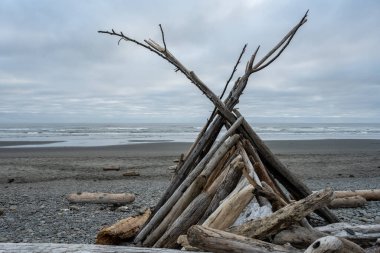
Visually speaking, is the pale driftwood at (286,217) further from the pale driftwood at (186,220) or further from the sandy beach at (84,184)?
the sandy beach at (84,184)

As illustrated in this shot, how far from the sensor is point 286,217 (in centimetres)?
268

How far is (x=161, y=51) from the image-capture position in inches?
166

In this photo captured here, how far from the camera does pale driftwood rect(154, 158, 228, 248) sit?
11.3 ft

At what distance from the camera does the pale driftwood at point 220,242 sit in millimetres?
2379

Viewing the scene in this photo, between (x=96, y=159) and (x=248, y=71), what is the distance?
14.6 m

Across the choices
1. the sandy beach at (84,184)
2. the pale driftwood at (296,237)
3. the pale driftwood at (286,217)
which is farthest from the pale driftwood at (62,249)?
the sandy beach at (84,184)

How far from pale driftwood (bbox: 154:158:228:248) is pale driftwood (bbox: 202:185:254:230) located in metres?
0.42

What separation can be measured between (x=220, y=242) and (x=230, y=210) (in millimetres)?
666

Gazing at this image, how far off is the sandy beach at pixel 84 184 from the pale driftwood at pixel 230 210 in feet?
10.3

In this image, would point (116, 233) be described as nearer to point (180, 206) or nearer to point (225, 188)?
point (180, 206)

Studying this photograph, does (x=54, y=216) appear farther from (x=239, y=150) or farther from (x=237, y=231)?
(x=237, y=231)

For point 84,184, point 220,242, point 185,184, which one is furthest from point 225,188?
point 84,184

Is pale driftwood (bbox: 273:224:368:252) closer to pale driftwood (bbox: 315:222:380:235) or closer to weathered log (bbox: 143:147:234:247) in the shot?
pale driftwood (bbox: 315:222:380:235)

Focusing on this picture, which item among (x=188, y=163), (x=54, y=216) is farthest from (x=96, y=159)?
(x=188, y=163)
